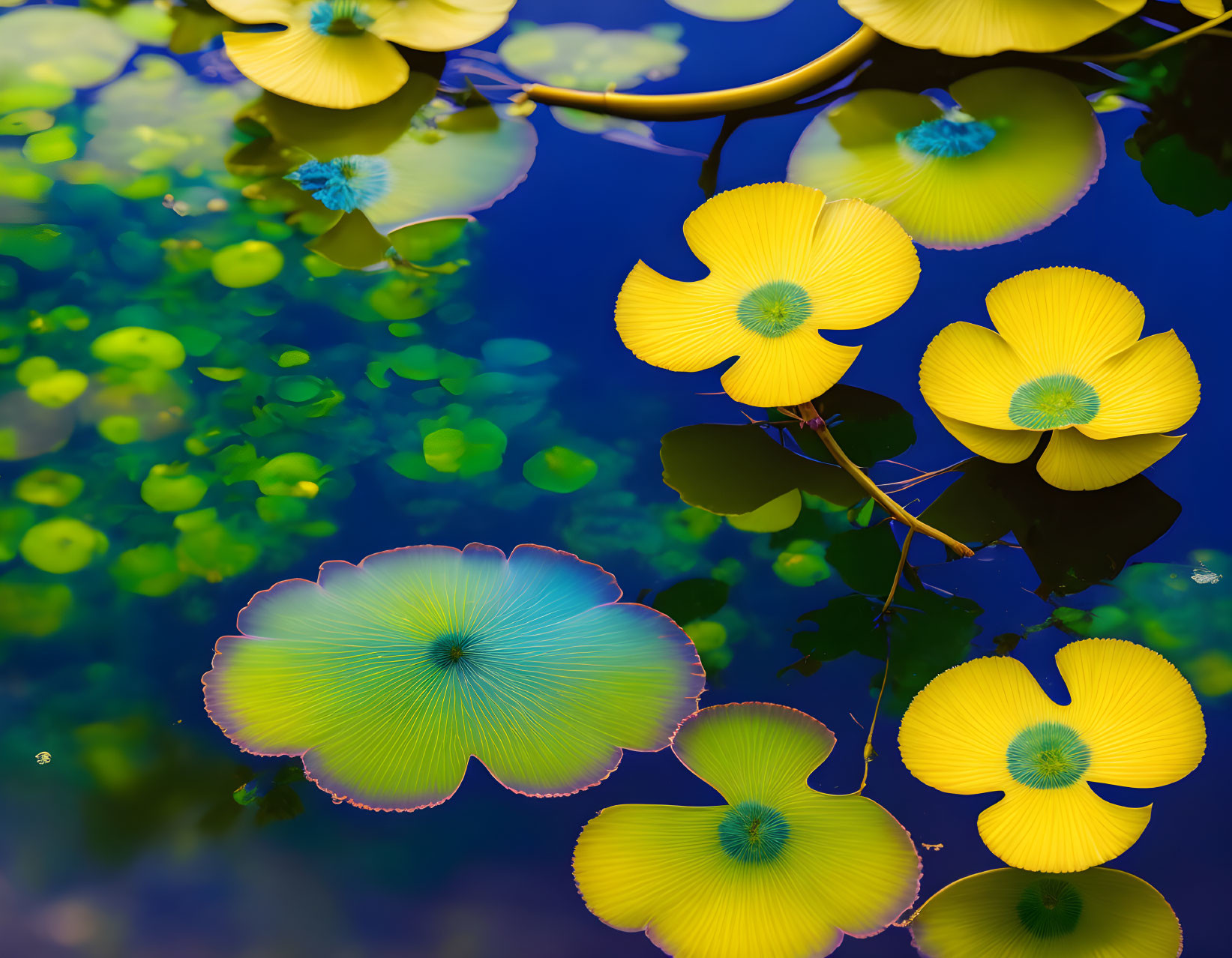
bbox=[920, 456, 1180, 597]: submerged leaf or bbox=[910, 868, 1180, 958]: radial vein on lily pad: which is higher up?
bbox=[920, 456, 1180, 597]: submerged leaf

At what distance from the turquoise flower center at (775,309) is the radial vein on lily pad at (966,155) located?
6.2 inches

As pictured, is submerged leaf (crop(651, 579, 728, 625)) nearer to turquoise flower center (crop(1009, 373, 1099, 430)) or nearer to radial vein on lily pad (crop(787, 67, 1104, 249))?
turquoise flower center (crop(1009, 373, 1099, 430))

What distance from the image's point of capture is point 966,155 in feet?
2.31

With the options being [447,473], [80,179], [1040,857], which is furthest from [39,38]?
[1040,857]

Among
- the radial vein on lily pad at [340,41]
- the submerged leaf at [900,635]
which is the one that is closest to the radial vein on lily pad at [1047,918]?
the submerged leaf at [900,635]

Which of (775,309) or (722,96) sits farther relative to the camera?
(722,96)

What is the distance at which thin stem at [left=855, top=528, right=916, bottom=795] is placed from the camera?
1.57 feet

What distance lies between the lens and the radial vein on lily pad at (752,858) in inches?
17.0

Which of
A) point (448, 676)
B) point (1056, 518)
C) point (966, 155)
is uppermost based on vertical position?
point (966, 155)

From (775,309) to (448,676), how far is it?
297mm

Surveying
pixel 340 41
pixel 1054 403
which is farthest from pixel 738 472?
pixel 340 41

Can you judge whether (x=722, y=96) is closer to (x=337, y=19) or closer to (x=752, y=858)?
(x=337, y=19)

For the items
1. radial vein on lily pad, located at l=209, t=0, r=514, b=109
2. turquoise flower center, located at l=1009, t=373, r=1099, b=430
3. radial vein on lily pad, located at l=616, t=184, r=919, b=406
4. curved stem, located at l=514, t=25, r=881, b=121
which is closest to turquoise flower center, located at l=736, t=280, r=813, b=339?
radial vein on lily pad, located at l=616, t=184, r=919, b=406

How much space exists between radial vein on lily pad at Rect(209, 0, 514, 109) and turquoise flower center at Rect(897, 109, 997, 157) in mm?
364
